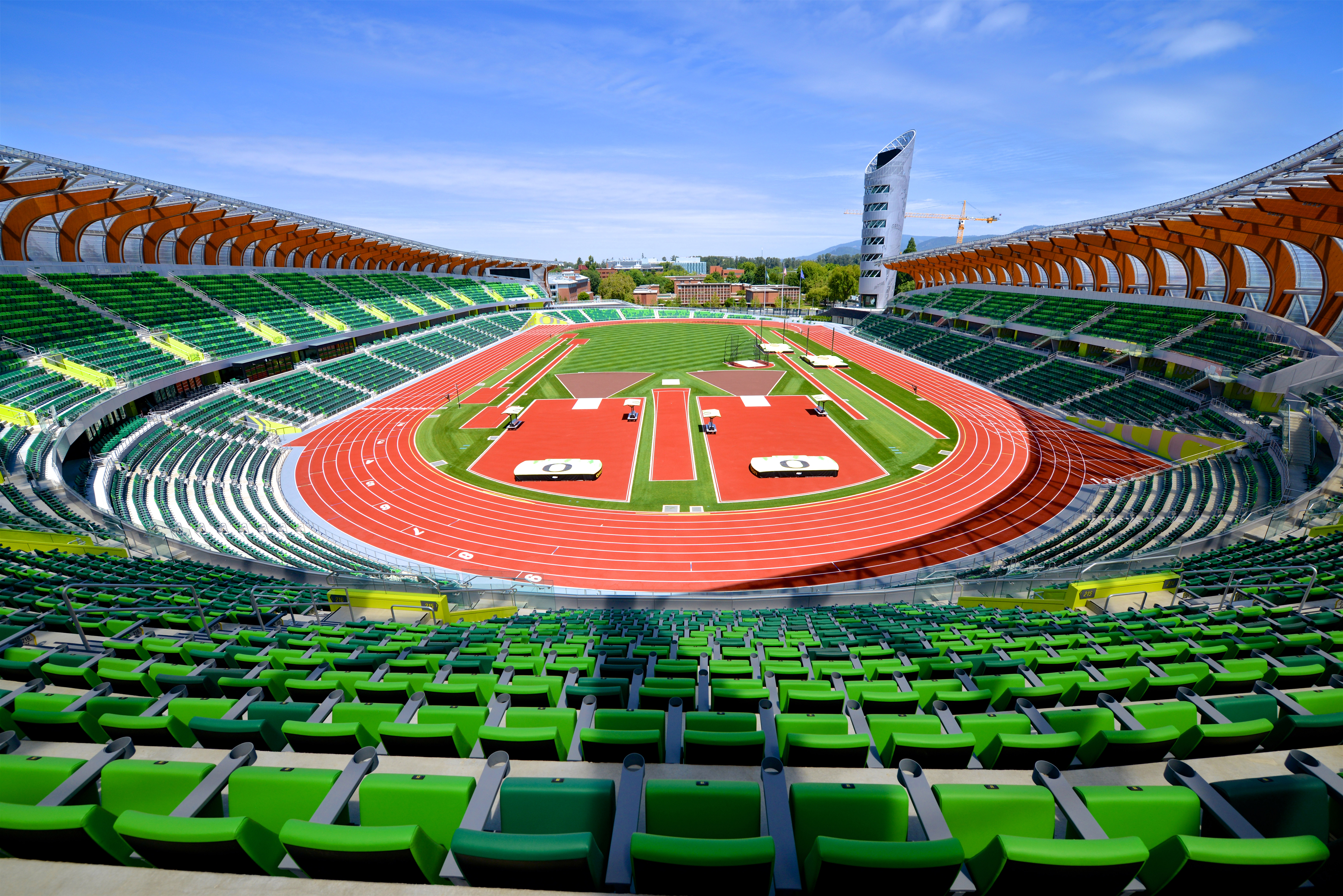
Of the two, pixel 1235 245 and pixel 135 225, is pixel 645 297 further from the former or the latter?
pixel 1235 245

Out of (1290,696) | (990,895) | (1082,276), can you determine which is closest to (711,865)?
(990,895)

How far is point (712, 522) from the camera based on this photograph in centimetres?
2431

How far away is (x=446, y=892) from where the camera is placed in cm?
280

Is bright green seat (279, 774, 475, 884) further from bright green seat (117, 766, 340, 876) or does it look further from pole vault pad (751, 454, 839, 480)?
pole vault pad (751, 454, 839, 480)

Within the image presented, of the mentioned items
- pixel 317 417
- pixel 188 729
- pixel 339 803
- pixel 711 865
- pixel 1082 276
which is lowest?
pixel 317 417

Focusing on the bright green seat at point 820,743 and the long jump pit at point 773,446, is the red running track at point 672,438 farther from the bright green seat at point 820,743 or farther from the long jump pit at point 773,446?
the bright green seat at point 820,743

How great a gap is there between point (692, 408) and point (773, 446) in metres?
9.95

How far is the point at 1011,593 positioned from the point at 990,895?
14.2m

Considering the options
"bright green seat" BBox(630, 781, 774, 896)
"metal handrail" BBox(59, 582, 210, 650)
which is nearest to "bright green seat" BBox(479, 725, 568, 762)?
"bright green seat" BBox(630, 781, 774, 896)

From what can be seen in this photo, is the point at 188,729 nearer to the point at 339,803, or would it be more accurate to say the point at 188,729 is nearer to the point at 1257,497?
the point at 339,803

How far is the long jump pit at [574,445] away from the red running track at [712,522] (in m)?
2.00

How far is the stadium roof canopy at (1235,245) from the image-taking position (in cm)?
2289

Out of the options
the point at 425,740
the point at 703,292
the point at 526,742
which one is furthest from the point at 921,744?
the point at 703,292

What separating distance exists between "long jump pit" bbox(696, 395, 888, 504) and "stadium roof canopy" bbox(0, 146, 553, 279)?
34.7 meters
